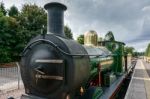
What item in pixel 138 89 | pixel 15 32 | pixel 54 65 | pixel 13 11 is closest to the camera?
pixel 54 65

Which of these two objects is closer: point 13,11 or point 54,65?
point 54,65

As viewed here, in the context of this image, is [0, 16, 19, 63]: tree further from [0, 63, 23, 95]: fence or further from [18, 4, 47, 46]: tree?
[0, 63, 23, 95]: fence

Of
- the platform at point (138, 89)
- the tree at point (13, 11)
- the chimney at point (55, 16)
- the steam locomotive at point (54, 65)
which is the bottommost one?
the platform at point (138, 89)

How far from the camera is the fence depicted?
911 centimetres

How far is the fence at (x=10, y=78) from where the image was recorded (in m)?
9.11

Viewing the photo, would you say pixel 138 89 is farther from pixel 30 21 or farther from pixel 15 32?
pixel 30 21

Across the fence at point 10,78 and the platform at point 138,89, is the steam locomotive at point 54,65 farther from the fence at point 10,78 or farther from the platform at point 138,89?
the fence at point 10,78

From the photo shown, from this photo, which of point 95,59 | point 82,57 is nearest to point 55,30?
point 82,57

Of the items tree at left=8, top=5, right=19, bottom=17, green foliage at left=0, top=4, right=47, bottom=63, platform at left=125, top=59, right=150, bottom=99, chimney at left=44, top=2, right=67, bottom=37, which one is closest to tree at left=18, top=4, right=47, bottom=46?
green foliage at left=0, top=4, right=47, bottom=63

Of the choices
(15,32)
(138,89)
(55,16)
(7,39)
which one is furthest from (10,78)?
(15,32)

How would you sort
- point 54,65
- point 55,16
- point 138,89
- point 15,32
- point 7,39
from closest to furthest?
point 54,65, point 55,16, point 138,89, point 7,39, point 15,32

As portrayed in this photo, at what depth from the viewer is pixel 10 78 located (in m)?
9.55

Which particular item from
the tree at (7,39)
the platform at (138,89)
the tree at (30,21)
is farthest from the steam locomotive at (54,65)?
the tree at (30,21)

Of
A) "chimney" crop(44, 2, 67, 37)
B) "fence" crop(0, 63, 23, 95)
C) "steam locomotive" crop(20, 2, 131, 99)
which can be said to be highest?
"chimney" crop(44, 2, 67, 37)
